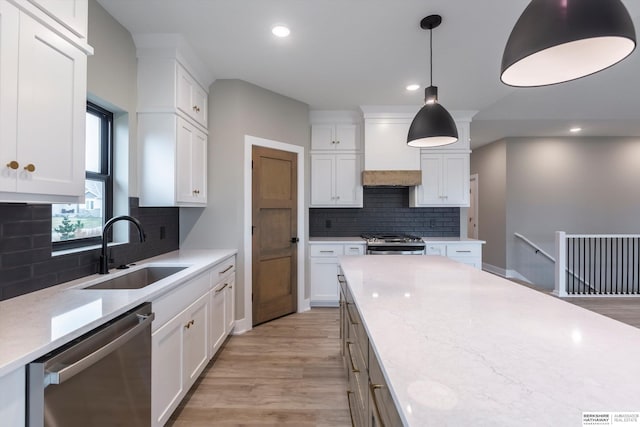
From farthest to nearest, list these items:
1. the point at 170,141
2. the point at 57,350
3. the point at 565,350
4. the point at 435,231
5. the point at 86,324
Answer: the point at 435,231 → the point at 170,141 → the point at 86,324 → the point at 57,350 → the point at 565,350

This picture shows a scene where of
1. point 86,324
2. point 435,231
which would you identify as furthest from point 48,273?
point 435,231

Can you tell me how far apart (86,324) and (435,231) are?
4454 mm

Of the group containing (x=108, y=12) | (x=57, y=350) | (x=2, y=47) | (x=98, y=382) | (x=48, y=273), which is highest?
(x=108, y=12)

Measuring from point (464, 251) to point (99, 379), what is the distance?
13.4 feet

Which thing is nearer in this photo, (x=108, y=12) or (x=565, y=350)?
(x=565, y=350)

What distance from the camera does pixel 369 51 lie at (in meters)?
2.82

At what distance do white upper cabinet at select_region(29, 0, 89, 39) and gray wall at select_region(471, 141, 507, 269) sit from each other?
656cm

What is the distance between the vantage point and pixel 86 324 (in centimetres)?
116

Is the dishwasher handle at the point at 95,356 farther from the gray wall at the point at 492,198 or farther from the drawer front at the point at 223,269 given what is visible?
the gray wall at the point at 492,198

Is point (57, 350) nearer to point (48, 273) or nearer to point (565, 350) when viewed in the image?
point (48, 273)

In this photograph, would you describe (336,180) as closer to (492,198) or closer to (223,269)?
(223,269)

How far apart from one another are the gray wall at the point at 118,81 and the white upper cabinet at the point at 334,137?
2.40 metres

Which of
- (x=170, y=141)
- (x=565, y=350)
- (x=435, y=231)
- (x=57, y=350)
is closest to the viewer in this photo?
(x=565, y=350)

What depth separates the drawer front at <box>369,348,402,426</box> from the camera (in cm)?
82
